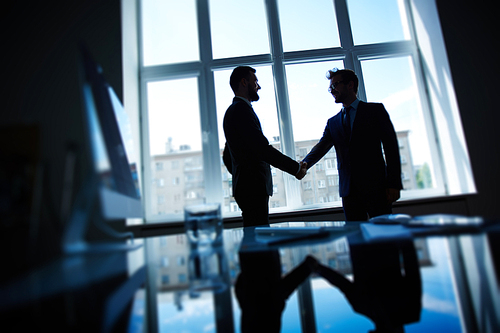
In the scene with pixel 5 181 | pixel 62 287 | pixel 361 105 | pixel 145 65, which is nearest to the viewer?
pixel 62 287

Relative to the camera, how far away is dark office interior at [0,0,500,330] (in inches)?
88.9

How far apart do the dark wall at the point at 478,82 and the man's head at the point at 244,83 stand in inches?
77.6

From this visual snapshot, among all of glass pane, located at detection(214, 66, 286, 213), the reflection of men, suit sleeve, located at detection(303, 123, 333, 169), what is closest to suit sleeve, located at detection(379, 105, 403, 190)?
suit sleeve, located at detection(303, 123, 333, 169)

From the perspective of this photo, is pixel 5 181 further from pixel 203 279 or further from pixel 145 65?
pixel 145 65

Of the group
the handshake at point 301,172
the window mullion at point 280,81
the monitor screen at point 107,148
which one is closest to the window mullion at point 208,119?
the window mullion at point 280,81

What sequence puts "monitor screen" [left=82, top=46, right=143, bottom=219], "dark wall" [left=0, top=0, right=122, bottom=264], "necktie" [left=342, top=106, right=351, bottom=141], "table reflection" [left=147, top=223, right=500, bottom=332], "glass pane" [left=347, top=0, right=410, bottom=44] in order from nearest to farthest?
1. "table reflection" [left=147, top=223, right=500, bottom=332]
2. "monitor screen" [left=82, top=46, right=143, bottom=219]
3. "necktie" [left=342, top=106, right=351, bottom=141]
4. "dark wall" [left=0, top=0, right=122, bottom=264]
5. "glass pane" [left=347, top=0, right=410, bottom=44]

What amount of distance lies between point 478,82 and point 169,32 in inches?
120

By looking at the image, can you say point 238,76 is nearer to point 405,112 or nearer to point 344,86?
point 344,86

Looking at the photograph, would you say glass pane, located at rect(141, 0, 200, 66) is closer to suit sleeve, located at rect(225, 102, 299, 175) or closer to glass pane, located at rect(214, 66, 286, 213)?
glass pane, located at rect(214, 66, 286, 213)

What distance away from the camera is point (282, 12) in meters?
3.01

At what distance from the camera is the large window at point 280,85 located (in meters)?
2.74

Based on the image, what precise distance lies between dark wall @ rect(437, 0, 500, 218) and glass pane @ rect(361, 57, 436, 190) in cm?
38

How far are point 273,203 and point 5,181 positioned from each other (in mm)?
1984

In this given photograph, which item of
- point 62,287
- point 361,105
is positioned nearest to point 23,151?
point 62,287
